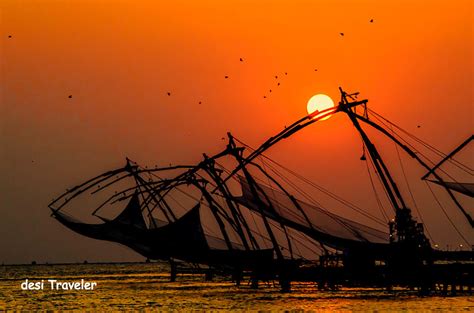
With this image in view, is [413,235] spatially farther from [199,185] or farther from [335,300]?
[199,185]

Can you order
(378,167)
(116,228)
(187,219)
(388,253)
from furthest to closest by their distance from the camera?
(116,228) → (187,219) → (388,253) → (378,167)

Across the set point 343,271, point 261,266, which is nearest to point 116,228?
point 261,266

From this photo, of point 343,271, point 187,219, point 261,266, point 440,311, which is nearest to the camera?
point 440,311

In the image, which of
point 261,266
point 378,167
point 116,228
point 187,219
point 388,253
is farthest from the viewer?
point 116,228

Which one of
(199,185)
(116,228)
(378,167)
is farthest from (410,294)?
(116,228)

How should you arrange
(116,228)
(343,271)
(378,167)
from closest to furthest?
(378,167), (343,271), (116,228)

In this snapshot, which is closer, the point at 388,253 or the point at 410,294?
the point at 388,253

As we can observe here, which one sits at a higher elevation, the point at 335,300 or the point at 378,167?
the point at 378,167

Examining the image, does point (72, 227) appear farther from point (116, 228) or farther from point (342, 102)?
point (342, 102)

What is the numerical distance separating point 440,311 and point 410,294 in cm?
752

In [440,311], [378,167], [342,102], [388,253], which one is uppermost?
[342,102]

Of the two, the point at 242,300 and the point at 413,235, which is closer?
the point at 413,235

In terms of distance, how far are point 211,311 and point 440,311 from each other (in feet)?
20.2

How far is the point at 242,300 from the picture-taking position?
30.1m
